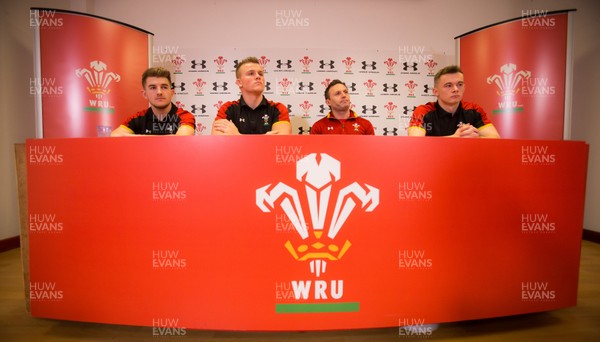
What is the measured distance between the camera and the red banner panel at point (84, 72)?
2627 mm

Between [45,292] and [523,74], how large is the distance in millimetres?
4163

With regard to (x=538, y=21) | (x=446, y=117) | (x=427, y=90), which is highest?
(x=538, y=21)

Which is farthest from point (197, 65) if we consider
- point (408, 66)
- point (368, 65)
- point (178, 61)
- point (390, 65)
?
point (408, 66)

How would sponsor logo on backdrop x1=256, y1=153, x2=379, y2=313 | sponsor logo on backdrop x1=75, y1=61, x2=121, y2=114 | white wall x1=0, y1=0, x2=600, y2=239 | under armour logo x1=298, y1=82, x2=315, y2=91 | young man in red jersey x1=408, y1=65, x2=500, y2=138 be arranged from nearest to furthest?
sponsor logo on backdrop x1=256, y1=153, x2=379, y2=313 → young man in red jersey x1=408, y1=65, x2=500, y2=138 → sponsor logo on backdrop x1=75, y1=61, x2=121, y2=114 → white wall x1=0, y1=0, x2=600, y2=239 → under armour logo x1=298, y1=82, x2=315, y2=91

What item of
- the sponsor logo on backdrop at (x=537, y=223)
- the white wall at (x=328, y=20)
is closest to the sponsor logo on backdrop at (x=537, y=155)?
the sponsor logo on backdrop at (x=537, y=223)

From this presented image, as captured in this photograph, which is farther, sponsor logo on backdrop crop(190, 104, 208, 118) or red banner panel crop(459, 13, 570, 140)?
sponsor logo on backdrop crop(190, 104, 208, 118)

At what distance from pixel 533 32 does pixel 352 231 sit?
10.1 feet

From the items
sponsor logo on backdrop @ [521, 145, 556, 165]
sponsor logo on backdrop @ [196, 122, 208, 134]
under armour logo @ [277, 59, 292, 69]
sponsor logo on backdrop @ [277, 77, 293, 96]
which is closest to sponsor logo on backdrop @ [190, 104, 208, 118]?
sponsor logo on backdrop @ [196, 122, 208, 134]

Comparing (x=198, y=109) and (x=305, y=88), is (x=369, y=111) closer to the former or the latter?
(x=305, y=88)

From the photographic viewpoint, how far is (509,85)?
2904 millimetres

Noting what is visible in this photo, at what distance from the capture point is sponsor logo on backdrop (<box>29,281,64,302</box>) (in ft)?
4.40

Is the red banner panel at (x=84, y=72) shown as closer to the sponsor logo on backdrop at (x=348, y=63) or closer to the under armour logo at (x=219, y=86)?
the under armour logo at (x=219, y=86)

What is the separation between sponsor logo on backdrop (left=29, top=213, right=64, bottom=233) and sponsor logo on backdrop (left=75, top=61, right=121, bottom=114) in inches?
75.5

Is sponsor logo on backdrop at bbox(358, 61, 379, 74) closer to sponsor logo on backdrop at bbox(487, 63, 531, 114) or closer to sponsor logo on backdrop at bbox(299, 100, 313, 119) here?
sponsor logo on backdrop at bbox(299, 100, 313, 119)
